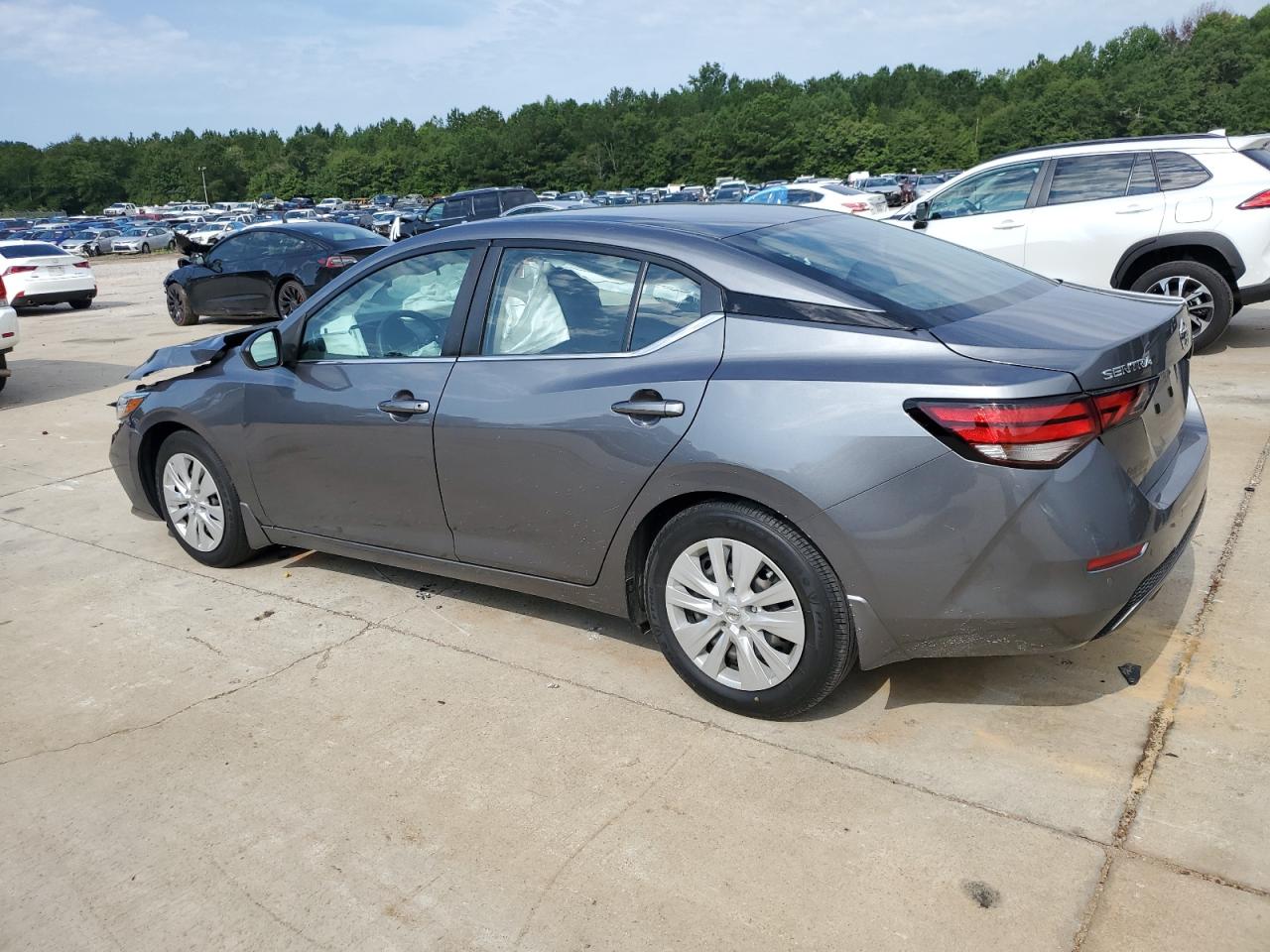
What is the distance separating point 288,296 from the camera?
14.8m

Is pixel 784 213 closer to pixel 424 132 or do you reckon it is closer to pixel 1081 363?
pixel 1081 363

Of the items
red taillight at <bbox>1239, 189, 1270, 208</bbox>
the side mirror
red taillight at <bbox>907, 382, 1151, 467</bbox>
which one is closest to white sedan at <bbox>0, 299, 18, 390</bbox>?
the side mirror

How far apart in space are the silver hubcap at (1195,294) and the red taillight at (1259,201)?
673 millimetres

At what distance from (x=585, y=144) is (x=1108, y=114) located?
54688mm

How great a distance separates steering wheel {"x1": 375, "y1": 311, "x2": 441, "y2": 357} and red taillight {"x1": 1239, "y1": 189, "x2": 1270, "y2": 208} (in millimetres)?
7259

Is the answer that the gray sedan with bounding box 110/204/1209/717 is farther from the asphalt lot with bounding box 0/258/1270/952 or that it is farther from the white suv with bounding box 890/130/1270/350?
the white suv with bounding box 890/130/1270/350

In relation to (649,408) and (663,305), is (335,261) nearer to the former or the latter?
(663,305)

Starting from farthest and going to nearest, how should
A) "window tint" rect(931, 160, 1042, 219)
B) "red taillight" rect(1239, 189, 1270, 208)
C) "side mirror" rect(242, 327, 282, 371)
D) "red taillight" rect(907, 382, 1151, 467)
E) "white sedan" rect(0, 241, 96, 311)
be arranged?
"white sedan" rect(0, 241, 96, 311) → "window tint" rect(931, 160, 1042, 219) → "red taillight" rect(1239, 189, 1270, 208) → "side mirror" rect(242, 327, 282, 371) → "red taillight" rect(907, 382, 1151, 467)

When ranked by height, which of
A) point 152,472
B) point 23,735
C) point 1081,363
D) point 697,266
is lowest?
point 23,735

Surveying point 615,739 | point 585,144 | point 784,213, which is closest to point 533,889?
point 615,739

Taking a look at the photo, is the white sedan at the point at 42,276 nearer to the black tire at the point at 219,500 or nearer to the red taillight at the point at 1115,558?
the black tire at the point at 219,500

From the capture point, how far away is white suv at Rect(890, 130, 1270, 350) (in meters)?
8.63

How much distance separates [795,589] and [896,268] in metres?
1.25

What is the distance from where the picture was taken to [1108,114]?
9625cm
